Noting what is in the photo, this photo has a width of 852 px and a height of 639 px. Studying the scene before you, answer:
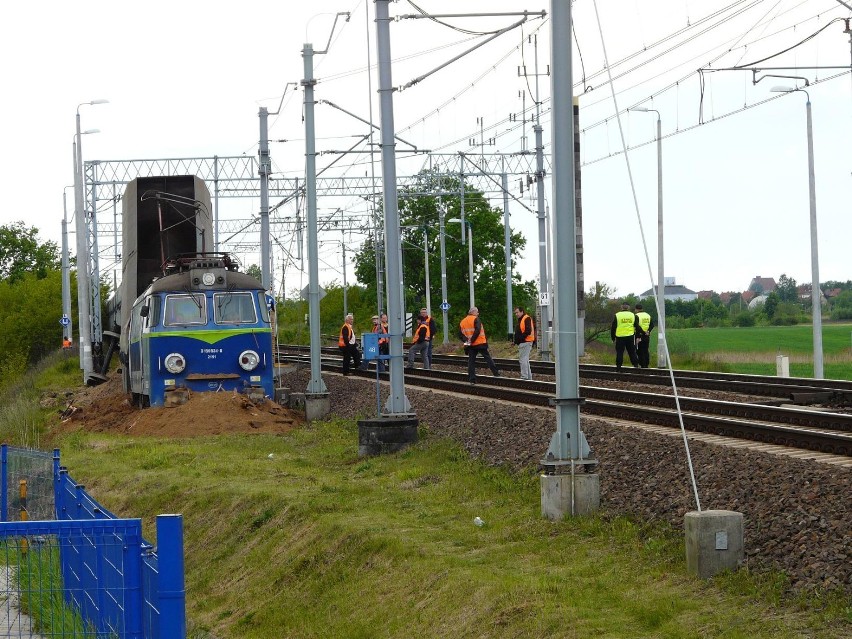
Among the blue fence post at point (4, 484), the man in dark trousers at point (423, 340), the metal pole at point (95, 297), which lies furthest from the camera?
the metal pole at point (95, 297)

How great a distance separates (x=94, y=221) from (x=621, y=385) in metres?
37.2

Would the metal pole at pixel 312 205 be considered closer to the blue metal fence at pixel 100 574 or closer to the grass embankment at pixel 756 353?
the grass embankment at pixel 756 353

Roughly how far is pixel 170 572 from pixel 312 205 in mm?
20250

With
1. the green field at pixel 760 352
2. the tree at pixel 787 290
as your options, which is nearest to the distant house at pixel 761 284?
the tree at pixel 787 290

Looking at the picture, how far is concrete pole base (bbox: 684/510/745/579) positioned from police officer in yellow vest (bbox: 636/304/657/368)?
78.4ft

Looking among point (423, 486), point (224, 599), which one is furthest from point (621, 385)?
point (224, 599)

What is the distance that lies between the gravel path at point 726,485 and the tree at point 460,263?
66.2 m

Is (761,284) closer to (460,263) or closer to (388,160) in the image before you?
(460,263)

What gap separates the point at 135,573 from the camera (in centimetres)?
749

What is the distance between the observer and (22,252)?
130m

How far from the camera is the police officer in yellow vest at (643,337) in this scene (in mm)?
33844

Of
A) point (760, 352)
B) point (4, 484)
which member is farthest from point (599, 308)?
point (4, 484)

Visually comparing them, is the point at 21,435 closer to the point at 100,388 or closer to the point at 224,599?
the point at 100,388

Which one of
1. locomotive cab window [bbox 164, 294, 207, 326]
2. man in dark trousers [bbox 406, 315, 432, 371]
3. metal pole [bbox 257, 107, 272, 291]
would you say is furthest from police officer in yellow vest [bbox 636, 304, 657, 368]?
locomotive cab window [bbox 164, 294, 207, 326]
